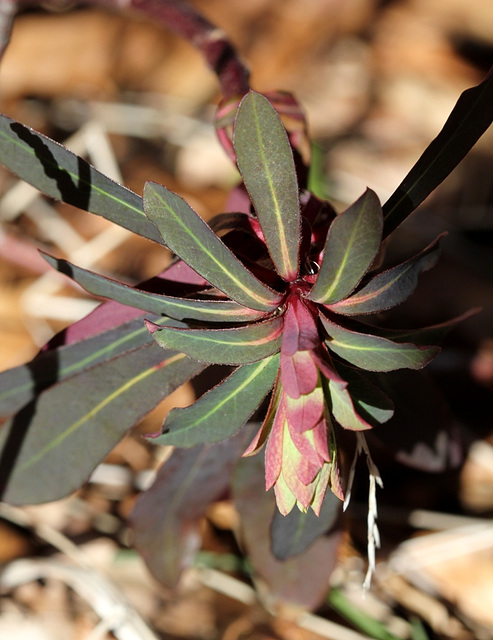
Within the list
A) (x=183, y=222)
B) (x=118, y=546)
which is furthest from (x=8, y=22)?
(x=118, y=546)

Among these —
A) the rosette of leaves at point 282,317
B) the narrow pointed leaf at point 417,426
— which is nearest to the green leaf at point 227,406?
the rosette of leaves at point 282,317

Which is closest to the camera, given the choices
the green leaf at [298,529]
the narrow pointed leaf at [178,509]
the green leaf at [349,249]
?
the green leaf at [349,249]

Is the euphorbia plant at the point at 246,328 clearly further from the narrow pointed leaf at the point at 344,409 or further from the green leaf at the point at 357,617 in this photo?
the green leaf at the point at 357,617

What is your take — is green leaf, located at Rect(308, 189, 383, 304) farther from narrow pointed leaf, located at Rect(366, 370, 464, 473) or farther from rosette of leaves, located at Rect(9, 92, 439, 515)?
narrow pointed leaf, located at Rect(366, 370, 464, 473)

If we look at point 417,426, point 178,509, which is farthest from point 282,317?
point 178,509

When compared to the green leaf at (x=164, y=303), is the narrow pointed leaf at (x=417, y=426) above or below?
below

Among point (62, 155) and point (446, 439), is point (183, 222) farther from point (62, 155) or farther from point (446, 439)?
point (446, 439)

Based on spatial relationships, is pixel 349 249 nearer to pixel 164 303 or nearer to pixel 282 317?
pixel 282 317
